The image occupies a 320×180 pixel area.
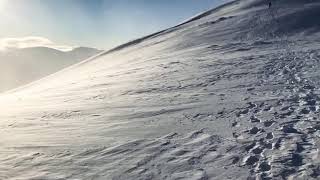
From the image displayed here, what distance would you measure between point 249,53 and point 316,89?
10.8m

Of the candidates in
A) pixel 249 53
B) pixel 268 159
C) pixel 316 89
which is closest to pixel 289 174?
pixel 268 159

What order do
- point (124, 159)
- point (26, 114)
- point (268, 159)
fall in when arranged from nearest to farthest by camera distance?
point (268, 159)
point (124, 159)
point (26, 114)

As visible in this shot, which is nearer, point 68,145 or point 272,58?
point 68,145

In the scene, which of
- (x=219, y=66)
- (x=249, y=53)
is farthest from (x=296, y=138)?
(x=249, y=53)

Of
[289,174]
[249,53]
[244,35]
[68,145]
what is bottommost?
[289,174]

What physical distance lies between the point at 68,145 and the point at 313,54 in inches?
566

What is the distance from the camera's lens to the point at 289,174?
255 inches

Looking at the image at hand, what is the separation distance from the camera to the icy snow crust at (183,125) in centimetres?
736

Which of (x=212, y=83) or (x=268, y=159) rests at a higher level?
(x=212, y=83)

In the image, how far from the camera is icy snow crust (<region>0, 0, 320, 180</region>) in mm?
7359

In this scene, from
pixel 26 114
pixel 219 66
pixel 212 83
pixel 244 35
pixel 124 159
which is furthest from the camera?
pixel 244 35

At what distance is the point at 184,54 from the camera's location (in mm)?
27156

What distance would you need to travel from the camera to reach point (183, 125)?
10281mm

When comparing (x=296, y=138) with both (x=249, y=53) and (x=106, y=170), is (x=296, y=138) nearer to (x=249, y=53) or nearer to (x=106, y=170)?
(x=106, y=170)
